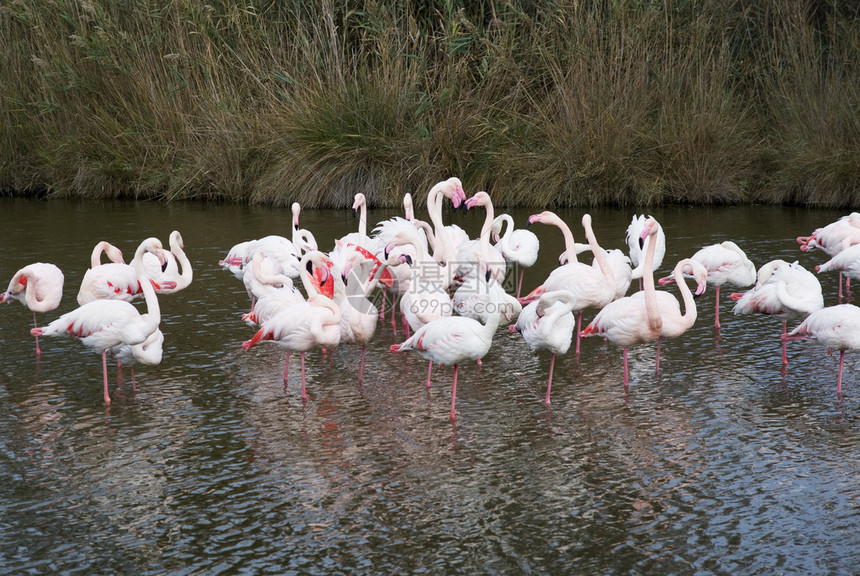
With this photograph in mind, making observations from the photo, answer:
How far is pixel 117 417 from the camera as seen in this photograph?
17.1 feet

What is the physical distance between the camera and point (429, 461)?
15.1 feet

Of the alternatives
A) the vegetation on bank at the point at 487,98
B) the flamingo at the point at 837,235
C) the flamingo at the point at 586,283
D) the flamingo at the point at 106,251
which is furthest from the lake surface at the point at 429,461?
A: the vegetation on bank at the point at 487,98

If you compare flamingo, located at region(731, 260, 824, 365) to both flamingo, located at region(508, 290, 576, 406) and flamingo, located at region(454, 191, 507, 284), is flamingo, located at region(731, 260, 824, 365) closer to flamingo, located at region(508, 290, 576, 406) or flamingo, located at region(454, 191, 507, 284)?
flamingo, located at region(508, 290, 576, 406)

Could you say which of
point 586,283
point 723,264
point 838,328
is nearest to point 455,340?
point 586,283

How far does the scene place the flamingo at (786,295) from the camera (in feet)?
20.1

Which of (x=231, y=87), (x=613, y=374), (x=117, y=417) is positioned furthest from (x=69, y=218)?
(x=613, y=374)

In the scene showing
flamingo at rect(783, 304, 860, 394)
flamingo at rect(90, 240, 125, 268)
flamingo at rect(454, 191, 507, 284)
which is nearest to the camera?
flamingo at rect(783, 304, 860, 394)

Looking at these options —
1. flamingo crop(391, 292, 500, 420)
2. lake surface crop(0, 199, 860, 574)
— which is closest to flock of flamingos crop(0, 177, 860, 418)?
flamingo crop(391, 292, 500, 420)

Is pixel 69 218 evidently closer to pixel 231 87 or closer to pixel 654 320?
pixel 231 87

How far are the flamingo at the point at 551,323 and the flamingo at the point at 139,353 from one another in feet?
7.57

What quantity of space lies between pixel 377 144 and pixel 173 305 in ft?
17.7

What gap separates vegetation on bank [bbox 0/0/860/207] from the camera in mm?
12242

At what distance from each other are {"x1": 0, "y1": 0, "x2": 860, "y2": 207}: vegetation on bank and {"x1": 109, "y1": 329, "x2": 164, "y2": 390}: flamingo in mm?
6961

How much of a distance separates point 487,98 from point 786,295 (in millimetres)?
7413
